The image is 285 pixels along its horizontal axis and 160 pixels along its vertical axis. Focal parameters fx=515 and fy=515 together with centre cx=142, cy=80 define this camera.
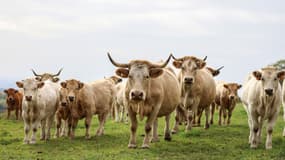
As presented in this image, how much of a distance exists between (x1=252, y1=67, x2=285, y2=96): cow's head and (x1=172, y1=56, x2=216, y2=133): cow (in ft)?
12.9

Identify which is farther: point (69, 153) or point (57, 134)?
point (57, 134)

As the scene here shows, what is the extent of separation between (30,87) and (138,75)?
4.16 meters

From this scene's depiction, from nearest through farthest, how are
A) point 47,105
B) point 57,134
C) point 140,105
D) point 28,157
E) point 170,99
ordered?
point 28,157 → point 140,105 → point 170,99 → point 47,105 → point 57,134

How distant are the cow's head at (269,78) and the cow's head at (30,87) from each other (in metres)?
6.82

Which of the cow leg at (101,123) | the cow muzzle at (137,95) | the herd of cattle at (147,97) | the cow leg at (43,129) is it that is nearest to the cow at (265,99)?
the herd of cattle at (147,97)

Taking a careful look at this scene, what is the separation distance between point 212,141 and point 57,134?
5766 millimetres

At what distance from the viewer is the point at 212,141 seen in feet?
53.1

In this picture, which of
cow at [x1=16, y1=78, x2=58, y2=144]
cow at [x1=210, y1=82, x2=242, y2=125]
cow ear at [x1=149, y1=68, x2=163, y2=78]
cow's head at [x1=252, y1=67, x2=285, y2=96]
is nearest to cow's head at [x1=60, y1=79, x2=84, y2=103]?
cow at [x1=16, y1=78, x2=58, y2=144]

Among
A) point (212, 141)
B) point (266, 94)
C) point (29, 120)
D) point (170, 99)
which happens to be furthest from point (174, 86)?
point (29, 120)

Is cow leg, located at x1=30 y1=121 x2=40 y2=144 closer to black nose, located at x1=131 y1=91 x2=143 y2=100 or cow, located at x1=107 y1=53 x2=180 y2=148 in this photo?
cow, located at x1=107 y1=53 x2=180 y2=148

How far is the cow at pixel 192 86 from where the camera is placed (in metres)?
17.7

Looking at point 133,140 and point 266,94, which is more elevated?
point 266,94

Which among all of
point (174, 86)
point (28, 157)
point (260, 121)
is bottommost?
point (28, 157)

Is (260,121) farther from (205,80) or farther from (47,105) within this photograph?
(47,105)
